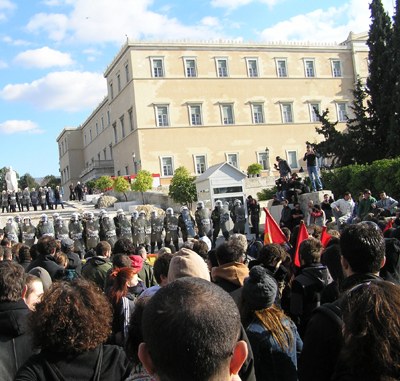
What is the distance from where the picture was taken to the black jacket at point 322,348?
2520 mm

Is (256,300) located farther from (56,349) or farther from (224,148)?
(224,148)

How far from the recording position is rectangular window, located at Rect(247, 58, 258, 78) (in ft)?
157

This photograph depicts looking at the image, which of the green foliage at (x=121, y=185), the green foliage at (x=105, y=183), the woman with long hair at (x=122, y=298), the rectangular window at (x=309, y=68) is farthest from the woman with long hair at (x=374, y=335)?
the rectangular window at (x=309, y=68)

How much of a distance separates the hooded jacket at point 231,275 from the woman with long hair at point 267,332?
0.73m

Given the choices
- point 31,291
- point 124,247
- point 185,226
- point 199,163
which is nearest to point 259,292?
A: point 31,291

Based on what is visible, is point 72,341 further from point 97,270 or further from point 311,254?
point 97,270

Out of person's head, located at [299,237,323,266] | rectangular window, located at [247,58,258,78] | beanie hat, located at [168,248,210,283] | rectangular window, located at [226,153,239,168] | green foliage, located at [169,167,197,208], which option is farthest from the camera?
rectangular window, located at [247,58,258,78]

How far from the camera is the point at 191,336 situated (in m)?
1.56

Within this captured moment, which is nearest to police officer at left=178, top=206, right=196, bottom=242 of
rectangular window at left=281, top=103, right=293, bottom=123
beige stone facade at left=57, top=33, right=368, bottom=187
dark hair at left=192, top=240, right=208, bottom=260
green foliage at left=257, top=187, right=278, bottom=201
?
green foliage at left=257, top=187, right=278, bottom=201

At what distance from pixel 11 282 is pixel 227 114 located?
44670mm

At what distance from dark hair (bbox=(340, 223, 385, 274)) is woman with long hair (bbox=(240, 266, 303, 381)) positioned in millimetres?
493

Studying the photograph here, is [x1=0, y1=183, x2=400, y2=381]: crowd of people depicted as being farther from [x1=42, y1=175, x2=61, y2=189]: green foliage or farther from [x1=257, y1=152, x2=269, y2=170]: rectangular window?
[x1=42, y1=175, x2=61, y2=189]: green foliage

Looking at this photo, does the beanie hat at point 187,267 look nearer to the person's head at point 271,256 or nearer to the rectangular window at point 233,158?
the person's head at point 271,256

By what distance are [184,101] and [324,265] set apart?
139ft
